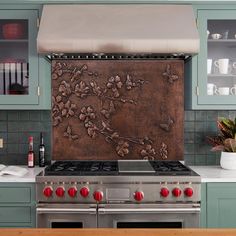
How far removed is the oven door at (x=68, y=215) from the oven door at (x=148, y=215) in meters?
0.06

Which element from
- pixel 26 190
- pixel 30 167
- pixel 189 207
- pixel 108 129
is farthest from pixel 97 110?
pixel 189 207

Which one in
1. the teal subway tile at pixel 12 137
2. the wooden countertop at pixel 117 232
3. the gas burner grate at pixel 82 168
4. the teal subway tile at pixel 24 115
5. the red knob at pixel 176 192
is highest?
the teal subway tile at pixel 24 115

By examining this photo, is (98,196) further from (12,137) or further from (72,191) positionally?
(12,137)

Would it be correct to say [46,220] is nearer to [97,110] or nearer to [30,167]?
[30,167]

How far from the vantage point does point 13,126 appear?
10.2ft

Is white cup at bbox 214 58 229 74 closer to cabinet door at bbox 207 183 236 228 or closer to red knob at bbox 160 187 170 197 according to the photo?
cabinet door at bbox 207 183 236 228

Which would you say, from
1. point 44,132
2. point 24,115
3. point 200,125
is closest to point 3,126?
point 24,115

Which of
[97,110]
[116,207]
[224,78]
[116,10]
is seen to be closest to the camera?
[116,207]

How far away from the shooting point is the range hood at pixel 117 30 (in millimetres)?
2475

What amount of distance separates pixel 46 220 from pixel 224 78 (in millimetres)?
1728

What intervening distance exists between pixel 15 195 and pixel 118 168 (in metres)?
0.76

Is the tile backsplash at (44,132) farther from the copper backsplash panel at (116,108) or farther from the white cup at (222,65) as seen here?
the white cup at (222,65)

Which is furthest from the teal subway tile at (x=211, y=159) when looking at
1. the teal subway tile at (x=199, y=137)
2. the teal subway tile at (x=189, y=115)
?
the teal subway tile at (x=189, y=115)

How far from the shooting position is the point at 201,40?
2.75m
